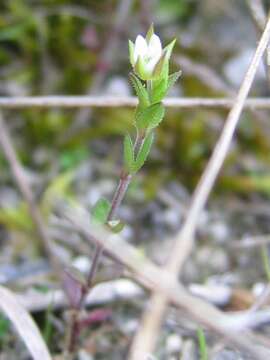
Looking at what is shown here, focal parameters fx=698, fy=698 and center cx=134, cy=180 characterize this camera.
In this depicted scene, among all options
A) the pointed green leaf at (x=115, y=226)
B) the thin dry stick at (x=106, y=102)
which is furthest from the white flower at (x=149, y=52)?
the thin dry stick at (x=106, y=102)

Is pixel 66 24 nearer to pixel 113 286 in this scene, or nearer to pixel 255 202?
pixel 255 202

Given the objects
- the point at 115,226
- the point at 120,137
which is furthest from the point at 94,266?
the point at 120,137

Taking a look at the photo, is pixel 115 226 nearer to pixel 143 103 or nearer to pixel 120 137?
pixel 143 103

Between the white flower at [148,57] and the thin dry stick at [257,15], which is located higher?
the thin dry stick at [257,15]

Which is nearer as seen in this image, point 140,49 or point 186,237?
point 186,237

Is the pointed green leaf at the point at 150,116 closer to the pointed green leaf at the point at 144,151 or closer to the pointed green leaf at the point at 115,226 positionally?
the pointed green leaf at the point at 144,151

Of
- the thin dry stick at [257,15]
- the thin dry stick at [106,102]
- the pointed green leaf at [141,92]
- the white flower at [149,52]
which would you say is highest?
the thin dry stick at [257,15]

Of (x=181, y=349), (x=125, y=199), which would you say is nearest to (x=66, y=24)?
(x=125, y=199)
